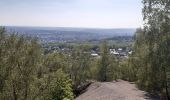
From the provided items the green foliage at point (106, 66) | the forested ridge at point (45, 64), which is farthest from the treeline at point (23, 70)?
the green foliage at point (106, 66)

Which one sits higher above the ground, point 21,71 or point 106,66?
point 21,71

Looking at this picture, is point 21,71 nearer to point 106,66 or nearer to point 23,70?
point 23,70

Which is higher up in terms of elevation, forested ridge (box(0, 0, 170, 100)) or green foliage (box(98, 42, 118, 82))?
forested ridge (box(0, 0, 170, 100))

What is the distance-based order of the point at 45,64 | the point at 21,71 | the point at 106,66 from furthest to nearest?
the point at 106,66 < the point at 45,64 < the point at 21,71

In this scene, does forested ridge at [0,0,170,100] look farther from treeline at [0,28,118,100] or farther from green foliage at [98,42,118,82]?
green foliage at [98,42,118,82]

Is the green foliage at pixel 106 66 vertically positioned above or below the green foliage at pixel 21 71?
below

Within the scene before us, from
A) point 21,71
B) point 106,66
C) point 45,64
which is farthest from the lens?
point 106,66

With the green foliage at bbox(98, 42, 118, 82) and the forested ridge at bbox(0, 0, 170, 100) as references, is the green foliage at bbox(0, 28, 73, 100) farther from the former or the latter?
the green foliage at bbox(98, 42, 118, 82)

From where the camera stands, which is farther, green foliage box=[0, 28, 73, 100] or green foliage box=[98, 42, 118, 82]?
green foliage box=[98, 42, 118, 82]

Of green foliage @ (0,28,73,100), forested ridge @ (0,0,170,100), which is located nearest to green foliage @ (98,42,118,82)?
forested ridge @ (0,0,170,100)

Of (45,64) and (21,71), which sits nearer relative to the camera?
(21,71)

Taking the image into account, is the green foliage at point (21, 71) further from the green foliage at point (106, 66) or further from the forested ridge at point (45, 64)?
the green foliage at point (106, 66)

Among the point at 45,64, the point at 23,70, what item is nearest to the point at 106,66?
the point at 45,64

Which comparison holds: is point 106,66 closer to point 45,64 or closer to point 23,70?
point 45,64
